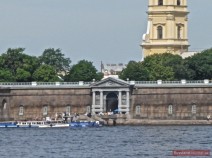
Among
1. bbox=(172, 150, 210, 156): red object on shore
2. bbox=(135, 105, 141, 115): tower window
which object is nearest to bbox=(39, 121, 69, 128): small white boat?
bbox=(135, 105, 141, 115): tower window

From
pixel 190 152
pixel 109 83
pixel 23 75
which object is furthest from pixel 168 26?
pixel 190 152

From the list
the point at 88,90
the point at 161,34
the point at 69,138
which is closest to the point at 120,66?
the point at 161,34

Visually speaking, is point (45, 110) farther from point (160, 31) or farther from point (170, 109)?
point (160, 31)

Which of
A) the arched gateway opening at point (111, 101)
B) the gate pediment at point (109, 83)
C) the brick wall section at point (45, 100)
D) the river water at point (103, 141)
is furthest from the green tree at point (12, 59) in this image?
the river water at point (103, 141)

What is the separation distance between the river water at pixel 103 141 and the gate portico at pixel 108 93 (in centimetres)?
1045

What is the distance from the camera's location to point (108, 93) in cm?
15362

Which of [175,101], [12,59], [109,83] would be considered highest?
[12,59]

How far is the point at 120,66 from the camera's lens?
191875mm

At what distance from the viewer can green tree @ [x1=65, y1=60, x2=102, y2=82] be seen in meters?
160

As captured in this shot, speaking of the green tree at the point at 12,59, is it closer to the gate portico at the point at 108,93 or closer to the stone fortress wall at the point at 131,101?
the stone fortress wall at the point at 131,101

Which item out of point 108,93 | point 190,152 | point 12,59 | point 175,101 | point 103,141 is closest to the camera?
point 190,152

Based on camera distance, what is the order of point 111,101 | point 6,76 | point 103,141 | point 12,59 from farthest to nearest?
point 12,59
point 6,76
point 111,101
point 103,141

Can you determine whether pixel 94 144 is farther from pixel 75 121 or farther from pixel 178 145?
pixel 75 121

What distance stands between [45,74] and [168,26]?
53.9 ft
